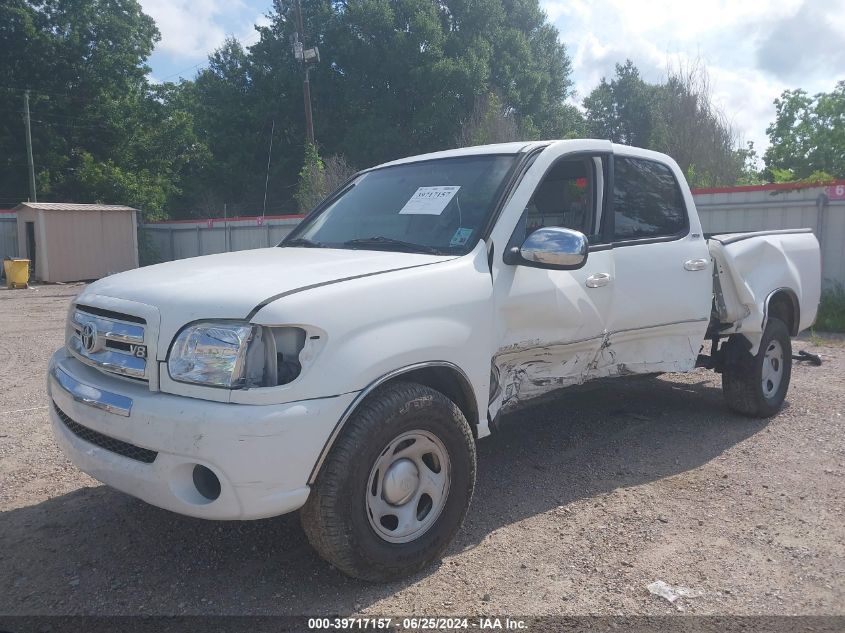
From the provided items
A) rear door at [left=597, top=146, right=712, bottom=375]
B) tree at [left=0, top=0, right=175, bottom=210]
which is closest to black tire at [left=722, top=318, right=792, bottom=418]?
rear door at [left=597, top=146, right=712, bottom=375]

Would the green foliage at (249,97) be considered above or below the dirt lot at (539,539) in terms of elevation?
above

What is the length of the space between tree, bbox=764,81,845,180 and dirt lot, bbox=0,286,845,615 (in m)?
24.8

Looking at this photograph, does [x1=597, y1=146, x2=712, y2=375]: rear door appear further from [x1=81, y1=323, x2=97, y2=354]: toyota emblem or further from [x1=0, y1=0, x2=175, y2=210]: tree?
[x1=0, y1=0, x2=175, y2=210]: tree

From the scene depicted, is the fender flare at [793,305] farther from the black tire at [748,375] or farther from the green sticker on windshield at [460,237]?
the green sticker on windshield at [460,237]

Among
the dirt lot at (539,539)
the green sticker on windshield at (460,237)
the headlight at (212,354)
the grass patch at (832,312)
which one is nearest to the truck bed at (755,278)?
the dirt lot at (539,539)

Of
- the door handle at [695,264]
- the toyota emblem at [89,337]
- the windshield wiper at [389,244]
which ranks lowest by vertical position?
the toyota emblem at [89,337]

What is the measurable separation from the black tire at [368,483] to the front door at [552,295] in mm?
537

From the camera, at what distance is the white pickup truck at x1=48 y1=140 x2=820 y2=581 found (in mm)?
2701

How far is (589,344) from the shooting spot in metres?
4.14

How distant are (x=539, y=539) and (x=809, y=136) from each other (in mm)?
28979

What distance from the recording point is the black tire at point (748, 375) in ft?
18.0

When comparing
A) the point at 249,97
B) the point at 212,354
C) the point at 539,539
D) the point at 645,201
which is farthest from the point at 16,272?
the point at 249,97

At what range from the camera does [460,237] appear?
3.62 m

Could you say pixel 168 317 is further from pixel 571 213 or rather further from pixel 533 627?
pixel 571 213
